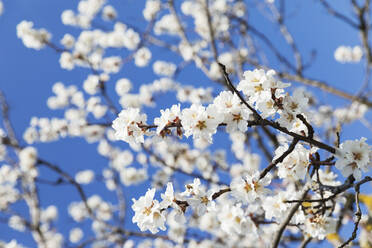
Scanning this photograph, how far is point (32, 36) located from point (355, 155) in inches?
222

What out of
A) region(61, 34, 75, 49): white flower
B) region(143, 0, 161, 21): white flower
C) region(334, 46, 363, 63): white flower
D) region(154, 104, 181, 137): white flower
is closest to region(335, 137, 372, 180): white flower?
region(154, 104, 181, 137): white flower

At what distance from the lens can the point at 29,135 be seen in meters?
6.62

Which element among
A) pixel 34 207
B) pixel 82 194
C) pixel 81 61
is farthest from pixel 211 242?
pixel 81 61

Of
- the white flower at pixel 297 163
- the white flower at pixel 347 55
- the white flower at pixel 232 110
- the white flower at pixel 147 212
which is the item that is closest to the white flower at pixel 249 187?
the white flower at pixel 297 163

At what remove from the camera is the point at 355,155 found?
5.04 feet

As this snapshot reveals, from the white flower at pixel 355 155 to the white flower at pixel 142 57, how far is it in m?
5.65

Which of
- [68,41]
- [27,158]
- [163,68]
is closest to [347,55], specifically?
[163,68]

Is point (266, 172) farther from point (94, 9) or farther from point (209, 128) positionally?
point (94, 9)

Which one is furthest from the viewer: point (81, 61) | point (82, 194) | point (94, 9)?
point (94, 9)

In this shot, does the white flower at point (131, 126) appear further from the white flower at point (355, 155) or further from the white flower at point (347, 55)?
the white flower at point (347, 55)

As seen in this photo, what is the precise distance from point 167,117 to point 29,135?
5889 millimetres

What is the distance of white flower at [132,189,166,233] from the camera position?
5.23 ft

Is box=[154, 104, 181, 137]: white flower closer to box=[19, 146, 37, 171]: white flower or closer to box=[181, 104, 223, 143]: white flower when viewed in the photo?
box=[181, 104, 223, 143]: white flower

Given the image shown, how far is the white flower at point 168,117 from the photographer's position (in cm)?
153
